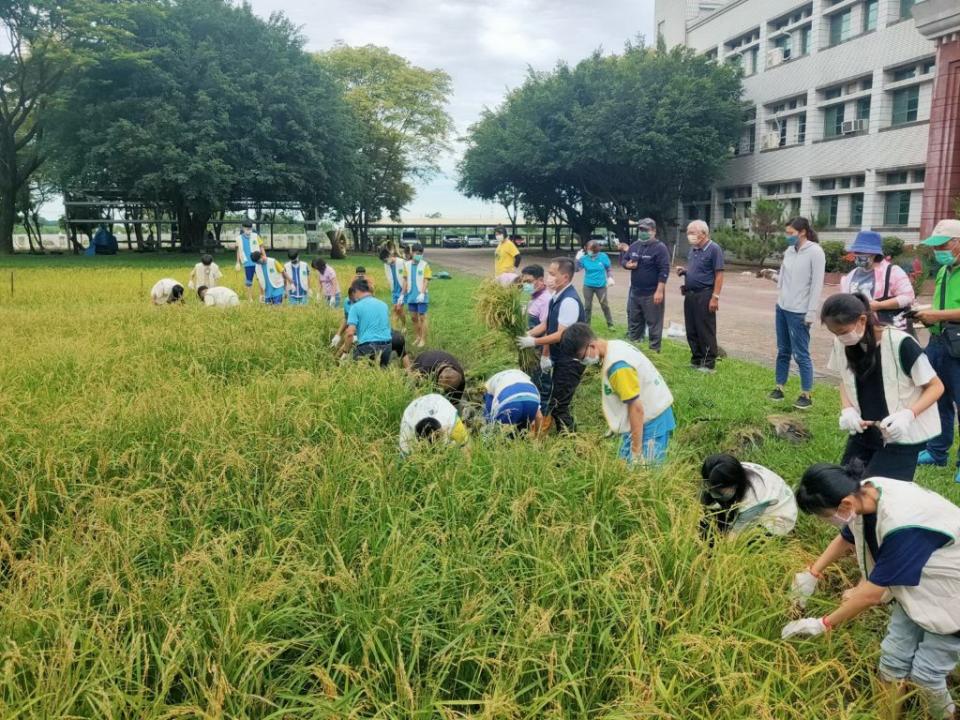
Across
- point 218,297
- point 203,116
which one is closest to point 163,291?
point 218,297

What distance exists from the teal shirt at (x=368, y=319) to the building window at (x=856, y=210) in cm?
2510

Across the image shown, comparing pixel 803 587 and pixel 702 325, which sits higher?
pixel 702 325

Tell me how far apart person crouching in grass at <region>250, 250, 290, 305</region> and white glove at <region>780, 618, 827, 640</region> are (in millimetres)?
9836

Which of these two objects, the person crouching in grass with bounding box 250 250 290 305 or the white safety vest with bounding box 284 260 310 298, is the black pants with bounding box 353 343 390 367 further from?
the white safety vest with bounding box 284 260 310 298

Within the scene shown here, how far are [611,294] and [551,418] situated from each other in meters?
11.7

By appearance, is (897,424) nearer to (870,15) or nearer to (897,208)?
(897,208)

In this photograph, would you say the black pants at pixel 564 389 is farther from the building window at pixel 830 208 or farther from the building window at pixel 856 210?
the building window at pixel 830 208

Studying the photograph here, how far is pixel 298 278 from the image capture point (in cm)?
1186

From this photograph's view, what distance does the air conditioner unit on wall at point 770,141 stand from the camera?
31.1 metres

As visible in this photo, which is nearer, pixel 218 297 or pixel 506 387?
pixel 506 387

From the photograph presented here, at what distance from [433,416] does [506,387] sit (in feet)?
2.68

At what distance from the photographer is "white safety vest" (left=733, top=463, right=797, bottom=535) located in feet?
11.2

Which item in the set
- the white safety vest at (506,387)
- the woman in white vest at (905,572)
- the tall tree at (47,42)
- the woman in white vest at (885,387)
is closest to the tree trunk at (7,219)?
the tall tree at (47,42)

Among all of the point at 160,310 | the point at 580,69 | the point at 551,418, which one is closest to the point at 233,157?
the point at 580,69
